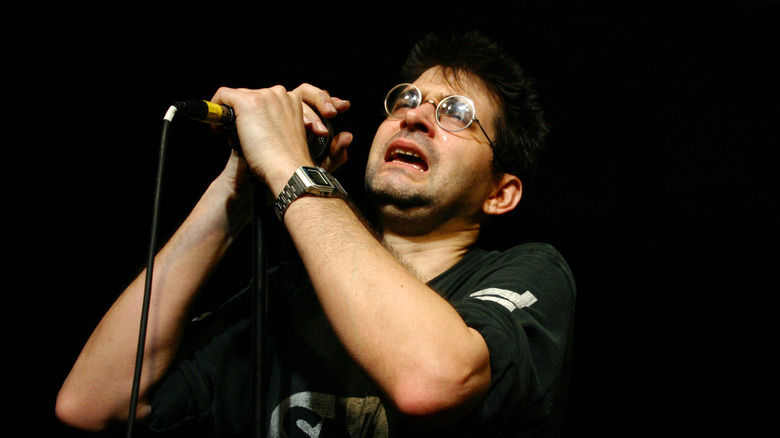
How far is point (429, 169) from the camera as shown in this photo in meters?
1.53

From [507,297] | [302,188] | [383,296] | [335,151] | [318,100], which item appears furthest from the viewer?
[335,151]

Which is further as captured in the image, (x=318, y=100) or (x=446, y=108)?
(x=446, y=108)

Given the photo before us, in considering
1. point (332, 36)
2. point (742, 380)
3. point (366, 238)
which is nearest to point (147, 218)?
point (332, 36)

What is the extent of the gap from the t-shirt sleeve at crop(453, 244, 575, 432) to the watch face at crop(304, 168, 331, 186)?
1.20ft

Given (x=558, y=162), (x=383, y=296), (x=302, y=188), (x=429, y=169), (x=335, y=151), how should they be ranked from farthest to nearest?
(x=558, y=162)
(x=429, y=169)
(x=335, y=151)
(x=302, y=188)
(x=383, y=296)

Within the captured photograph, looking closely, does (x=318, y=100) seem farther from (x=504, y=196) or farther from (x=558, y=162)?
(x=558, y=162)

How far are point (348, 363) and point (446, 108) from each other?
0.90 metres

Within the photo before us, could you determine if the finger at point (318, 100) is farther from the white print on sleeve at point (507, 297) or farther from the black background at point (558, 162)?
the black background at point (558, 162)

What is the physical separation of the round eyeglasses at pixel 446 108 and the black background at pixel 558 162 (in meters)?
0.63

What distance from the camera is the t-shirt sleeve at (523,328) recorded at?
0.87 metres

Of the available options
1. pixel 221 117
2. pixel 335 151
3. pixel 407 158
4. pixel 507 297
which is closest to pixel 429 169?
pixel 407 158

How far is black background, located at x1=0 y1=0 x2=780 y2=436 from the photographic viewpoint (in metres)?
1.76

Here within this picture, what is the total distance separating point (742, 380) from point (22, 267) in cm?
272

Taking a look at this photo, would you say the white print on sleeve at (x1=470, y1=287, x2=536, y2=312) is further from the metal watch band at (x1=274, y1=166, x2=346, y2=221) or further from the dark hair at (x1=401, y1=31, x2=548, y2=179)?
the dark hair at (x1=401, y1=31, x2=548, y2=179)
